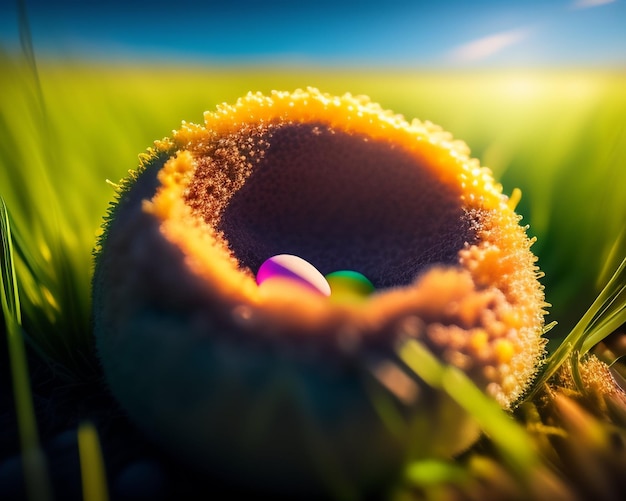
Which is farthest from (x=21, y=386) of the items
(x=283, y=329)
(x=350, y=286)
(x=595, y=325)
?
(x=595, y=325)

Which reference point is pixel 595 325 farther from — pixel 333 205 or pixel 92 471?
pixel 92 471

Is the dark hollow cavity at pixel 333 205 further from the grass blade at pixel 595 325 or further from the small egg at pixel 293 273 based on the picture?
the grass blade at pixel 595 325

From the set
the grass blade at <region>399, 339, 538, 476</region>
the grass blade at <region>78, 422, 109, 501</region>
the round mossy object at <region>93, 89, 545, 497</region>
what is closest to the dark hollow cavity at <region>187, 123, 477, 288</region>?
the round mossy object at <region>93, 89, 545, 497</region>

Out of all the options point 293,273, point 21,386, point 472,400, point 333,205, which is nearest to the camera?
point 472,400

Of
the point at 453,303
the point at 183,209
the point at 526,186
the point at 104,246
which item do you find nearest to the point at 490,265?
the point at 453,303

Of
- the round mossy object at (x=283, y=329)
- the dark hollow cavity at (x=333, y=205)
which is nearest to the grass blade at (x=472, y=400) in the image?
the round mossy object at (x=283, y=329)

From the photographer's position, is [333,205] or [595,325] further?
[333,205]

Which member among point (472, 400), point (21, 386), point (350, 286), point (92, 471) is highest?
point (472, 400)
